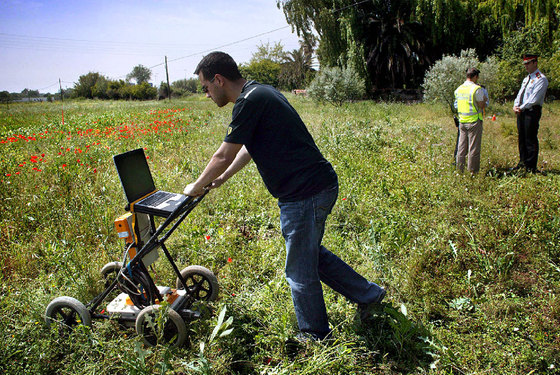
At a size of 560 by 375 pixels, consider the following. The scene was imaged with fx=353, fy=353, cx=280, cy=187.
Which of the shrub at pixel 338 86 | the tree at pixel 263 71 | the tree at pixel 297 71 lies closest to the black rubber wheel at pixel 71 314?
the shrub at pixel 338 86

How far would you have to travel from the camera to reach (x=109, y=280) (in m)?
3.47

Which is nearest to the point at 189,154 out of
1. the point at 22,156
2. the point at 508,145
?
the point at 22,156

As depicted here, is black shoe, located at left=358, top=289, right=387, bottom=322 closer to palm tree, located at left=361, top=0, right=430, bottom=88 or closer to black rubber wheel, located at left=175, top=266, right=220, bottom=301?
black rubber wheel, located at left=175, top=266, right=220, bottom=301

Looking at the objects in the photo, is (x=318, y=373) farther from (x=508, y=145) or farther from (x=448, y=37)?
(x=448, y=37)

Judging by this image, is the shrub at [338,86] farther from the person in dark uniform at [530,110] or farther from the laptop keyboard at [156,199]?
the laptop keyboard at [156,199]

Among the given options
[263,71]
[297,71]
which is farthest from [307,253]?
[263,71]

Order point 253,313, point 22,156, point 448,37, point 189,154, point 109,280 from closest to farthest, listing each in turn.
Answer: point 253,313
point 109,280
point 22,156
point 189,154
point 448,37

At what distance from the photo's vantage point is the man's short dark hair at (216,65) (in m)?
2.48

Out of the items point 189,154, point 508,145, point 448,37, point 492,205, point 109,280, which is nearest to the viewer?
point 109,280

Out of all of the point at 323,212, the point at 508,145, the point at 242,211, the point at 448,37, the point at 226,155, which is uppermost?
the point at 448,37

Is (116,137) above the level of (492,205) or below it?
above

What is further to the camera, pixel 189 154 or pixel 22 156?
pixel 189 154

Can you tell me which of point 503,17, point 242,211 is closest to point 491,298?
point 242,211

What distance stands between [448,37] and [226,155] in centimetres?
2874
